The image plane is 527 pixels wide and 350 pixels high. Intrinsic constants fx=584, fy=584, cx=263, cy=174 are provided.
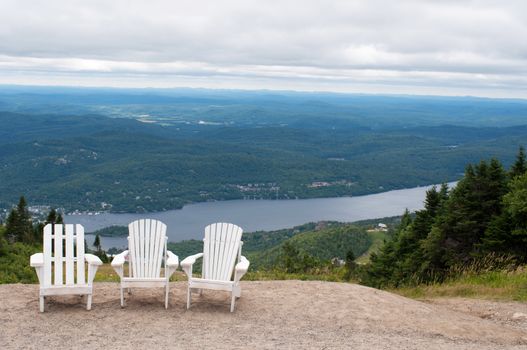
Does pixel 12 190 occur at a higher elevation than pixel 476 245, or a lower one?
lower

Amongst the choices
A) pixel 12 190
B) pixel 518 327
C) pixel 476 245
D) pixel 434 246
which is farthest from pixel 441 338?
pixel 12 190

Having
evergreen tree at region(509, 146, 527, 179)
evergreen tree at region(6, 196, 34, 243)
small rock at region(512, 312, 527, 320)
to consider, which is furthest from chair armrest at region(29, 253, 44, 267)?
evergreen tree at region(6, 196, 34, 243)

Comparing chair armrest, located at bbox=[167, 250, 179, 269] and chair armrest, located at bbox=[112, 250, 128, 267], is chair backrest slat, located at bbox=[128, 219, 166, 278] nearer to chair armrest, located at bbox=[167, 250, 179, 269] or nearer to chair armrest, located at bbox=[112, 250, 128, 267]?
chair armrest, located at bbox=[112, 250, 128, 267]

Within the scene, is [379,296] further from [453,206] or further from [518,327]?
[453,206]

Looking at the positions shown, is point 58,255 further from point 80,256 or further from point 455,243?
point 455,243

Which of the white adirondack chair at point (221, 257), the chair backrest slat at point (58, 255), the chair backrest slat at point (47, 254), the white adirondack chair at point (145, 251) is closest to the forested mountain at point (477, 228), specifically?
the white adirondack chair at point (221, 257)

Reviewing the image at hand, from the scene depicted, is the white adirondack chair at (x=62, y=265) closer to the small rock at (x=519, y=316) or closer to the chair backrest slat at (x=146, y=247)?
the chair backrest slat at (x=146, y=247)
